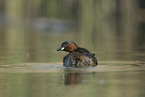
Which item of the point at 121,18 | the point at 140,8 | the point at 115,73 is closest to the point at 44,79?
A: the point at 115,73

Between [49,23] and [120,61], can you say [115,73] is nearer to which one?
[120,61]

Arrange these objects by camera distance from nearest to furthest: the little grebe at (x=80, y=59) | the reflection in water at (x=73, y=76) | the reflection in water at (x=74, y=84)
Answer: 1. the reflection in water at (x=74, y=84)
2. the reflection in water at (x=73, y=76)
3. the little grebe at (x=80, y=59)

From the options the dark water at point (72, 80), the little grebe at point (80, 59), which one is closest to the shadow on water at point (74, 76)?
the dark water at point (72, 80)

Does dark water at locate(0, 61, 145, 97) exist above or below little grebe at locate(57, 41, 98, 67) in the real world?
below

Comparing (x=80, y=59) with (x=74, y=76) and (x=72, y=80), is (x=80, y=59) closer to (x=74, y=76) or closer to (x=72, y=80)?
(x=74, y=76)

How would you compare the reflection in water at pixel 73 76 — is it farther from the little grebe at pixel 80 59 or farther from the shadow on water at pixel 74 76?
the little grebe at pixel 80 59

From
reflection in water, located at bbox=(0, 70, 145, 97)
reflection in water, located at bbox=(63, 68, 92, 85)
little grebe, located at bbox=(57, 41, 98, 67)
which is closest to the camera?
reflection in water, located at bbox=(0, 70, 145, 97)

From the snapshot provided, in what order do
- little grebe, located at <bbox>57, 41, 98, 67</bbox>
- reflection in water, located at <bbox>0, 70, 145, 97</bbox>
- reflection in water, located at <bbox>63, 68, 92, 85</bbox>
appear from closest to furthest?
reflection in water, located at <bbox>0, 70, 145, 97</bbox>
reflection in water, located at <bbox>63, 68, 92, 85</bbox>
little grebe, located at <bbox>57, 41, 98, 67</bbox>

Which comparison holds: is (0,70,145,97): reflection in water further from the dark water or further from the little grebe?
the little grebe

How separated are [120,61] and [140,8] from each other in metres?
26.6

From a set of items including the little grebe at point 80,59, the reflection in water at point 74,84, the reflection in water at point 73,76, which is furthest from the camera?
the little grebe at point 80,59

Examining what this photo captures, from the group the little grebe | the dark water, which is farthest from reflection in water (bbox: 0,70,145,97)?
the little grebe

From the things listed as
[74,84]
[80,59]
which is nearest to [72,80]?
[74,84]

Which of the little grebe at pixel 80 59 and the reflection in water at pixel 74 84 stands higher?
the little grebe at pixel 80 59
